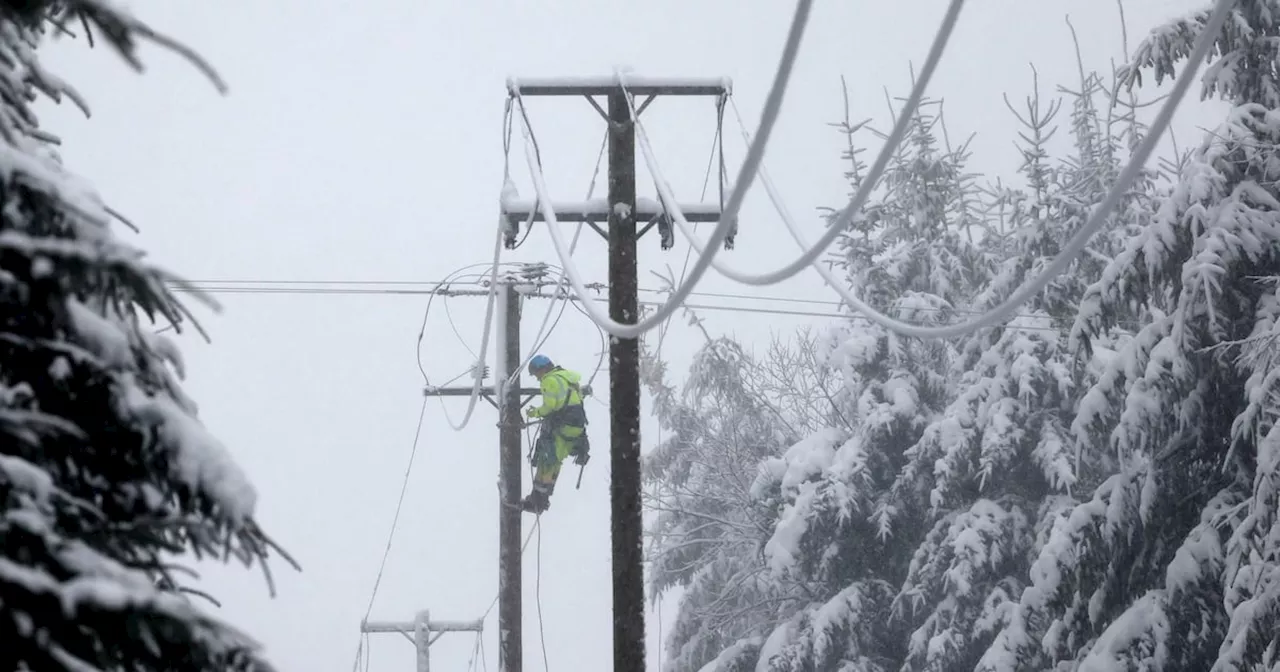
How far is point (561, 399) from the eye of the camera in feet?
47.9

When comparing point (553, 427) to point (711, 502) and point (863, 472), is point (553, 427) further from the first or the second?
point (711, 502)

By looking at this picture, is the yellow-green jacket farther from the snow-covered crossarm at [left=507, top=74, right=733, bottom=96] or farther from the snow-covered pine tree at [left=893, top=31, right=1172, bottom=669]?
the snow-covered pine tree at [left=893, top=31, right=1172, bottom=669]

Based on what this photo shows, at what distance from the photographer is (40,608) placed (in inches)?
101

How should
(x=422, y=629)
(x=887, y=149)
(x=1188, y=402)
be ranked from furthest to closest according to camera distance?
(x=422, y=629) < (x=1188, y=402) < (x=887, y=149)

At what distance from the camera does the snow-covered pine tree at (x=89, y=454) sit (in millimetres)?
2615

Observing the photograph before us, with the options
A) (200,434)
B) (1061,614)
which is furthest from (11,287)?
(1061,614)

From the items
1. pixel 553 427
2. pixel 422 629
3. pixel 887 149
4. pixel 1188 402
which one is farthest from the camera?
pixel 422 629

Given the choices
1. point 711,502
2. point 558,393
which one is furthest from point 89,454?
point 711,502

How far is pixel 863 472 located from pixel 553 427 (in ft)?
22.7

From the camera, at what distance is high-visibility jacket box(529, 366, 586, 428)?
1454 centimetres

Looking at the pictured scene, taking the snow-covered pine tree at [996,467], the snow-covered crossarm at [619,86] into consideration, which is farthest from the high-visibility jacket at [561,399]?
the snow-covered pine tree at [996,467]

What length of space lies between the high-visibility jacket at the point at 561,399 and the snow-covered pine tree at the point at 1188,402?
518 cm

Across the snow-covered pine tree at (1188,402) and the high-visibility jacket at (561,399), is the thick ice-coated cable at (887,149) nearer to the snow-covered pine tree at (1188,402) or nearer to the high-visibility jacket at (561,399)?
the snow-covered pine tree at (1188,402)

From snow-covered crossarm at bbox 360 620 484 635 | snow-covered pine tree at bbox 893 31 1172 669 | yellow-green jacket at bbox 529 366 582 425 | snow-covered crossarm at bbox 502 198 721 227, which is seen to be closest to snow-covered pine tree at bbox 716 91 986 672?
snow-covered pine tree at bbox 893 31 1172 669
